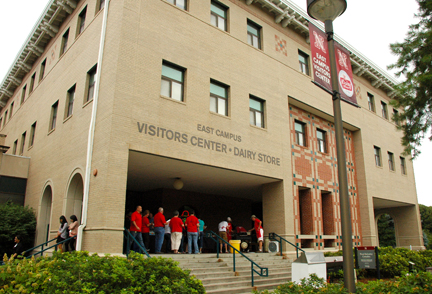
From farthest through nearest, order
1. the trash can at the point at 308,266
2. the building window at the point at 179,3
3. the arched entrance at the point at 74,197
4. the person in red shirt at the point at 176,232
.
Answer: the building window at the point at 179,3 < the arched entrance at the point at 74,197 < the person in red shirt at the point at 176,232 < the trash can at the point at 308,266

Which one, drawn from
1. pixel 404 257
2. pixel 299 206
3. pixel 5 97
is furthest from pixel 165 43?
pixel 5 97

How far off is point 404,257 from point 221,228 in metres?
9.42

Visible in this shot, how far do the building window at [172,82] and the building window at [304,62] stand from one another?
9545mm

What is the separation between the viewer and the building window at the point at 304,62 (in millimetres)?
21328

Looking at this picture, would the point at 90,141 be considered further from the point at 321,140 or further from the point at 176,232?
the point at 321,140

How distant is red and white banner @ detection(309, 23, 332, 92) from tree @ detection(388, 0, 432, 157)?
6.70 m

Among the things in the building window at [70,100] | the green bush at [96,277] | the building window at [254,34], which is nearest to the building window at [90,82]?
the building window at [70,100]

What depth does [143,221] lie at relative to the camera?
13.1m

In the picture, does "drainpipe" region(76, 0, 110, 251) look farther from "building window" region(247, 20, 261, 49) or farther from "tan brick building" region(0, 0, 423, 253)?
"building window" region(247, 20, 261, 49)

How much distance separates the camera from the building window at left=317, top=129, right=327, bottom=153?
21.6 m

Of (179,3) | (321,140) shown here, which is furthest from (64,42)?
(321,140)

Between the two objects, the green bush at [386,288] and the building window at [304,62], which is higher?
the building window at [304,62]

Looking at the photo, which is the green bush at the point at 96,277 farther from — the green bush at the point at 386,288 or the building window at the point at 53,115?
the building window at the point at 53,115

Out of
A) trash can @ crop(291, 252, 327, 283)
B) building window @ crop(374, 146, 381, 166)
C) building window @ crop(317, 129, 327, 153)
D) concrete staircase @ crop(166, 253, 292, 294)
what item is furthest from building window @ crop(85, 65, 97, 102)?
building window @ crop(374, 146, 381, 166)
